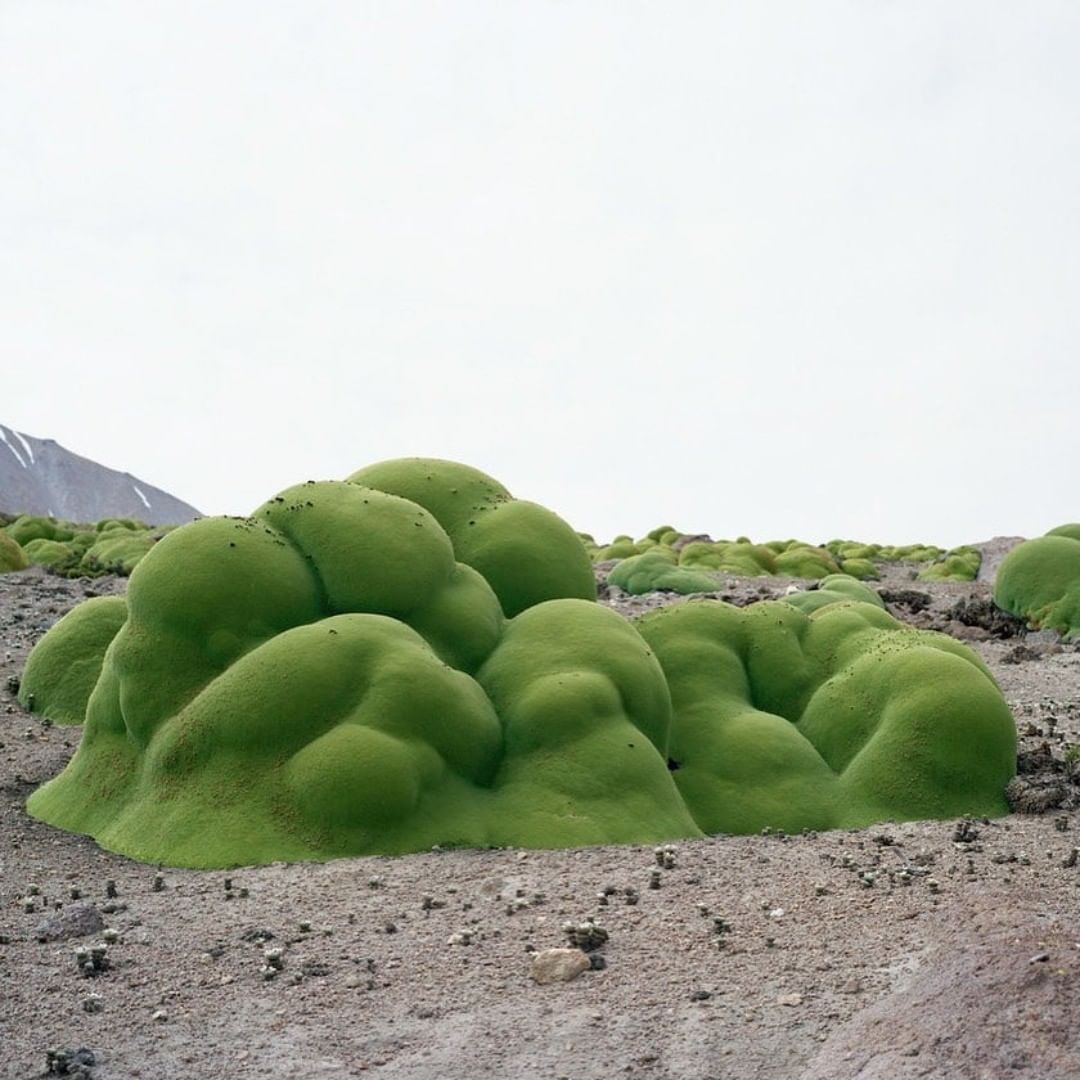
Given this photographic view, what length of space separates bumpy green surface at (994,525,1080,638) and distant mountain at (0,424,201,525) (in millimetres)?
148004

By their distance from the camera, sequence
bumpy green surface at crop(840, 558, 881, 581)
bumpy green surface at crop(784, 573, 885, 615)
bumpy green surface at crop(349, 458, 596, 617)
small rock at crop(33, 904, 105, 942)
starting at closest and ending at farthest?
small rock at crop(33, 904, 105, 942) → bumpy green surface at crop(349, 458, 596, 617) → bumpy green surface at crop(784, 573, 885, 615) → bumpy green surface at crop(840, 558, 881, 581)

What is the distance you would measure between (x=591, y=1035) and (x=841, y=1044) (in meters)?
1.30

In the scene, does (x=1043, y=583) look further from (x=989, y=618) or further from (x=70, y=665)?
(x=70, y=665)

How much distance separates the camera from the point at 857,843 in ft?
35.5

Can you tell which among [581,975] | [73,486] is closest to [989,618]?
[581,975]

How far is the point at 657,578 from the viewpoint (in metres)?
32.5

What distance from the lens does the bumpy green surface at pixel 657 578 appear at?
105 ft

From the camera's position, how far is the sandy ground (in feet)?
20.9

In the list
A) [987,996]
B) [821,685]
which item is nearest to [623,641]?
[821,685]

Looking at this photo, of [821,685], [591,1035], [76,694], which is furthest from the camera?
[76,694]

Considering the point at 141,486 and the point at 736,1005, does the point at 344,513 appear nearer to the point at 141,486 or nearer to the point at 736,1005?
the point at 736,1005

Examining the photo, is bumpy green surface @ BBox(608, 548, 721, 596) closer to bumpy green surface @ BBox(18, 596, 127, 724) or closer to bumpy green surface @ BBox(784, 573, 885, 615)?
bumpy green surface @ BBox(784, 573, 885, 615)

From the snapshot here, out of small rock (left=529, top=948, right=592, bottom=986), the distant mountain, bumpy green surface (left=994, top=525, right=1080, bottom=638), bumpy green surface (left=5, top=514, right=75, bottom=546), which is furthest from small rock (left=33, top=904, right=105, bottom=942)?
the distant mountain

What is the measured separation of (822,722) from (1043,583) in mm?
15786
